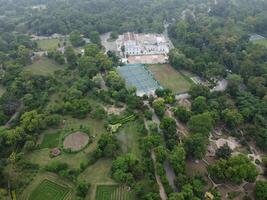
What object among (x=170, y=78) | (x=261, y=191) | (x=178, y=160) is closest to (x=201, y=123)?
(x=178, y=160)

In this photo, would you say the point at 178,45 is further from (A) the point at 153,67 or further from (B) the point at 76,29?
(B) the point at 76,29

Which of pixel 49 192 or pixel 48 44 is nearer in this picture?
pixel 49 192

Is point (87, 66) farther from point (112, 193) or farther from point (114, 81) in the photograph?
point (112, 193)

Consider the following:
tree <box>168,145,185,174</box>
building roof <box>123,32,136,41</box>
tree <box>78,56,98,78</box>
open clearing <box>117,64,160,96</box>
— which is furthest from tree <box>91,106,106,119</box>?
building roof <box>123,32,136,41</box>

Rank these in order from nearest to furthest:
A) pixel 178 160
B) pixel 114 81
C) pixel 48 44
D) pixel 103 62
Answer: pixel 178 160 < pixel 114 81 < pixel 103 62 < pixel 48 44

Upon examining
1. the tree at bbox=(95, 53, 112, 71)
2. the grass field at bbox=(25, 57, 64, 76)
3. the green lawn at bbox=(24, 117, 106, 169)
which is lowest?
the green lawn at bbox=(24, 117, 106, 169)

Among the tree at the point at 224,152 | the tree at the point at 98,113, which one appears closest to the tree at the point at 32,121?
the tree at the point at 98,113

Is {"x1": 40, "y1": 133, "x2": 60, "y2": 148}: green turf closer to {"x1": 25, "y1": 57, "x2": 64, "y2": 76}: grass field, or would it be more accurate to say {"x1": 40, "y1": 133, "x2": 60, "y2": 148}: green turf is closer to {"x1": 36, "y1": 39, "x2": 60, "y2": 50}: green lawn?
{"x1": 25, "y1": 57, "x2": 64, "y2": 76}: grass field

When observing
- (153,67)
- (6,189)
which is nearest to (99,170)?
(6,189)
